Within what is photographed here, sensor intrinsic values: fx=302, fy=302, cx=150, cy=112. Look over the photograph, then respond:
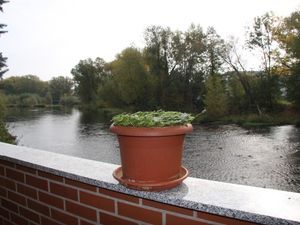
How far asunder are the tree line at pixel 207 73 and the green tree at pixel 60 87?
28606mm

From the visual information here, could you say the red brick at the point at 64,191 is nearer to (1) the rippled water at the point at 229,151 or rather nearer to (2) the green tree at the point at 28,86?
(1) the rippled water at the point at 229,151

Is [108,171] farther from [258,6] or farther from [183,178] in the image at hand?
[258,6]

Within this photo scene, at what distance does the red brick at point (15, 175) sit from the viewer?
156cm

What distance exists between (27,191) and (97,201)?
520 millimetres

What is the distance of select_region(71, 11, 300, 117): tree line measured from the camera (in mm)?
24109

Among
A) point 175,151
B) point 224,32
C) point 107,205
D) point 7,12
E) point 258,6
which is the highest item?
point 258,6

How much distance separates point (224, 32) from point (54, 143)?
706 inches

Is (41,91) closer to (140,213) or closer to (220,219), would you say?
(140,213)

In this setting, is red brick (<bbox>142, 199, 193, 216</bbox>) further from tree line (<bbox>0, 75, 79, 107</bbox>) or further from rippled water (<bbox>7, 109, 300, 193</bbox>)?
tree line (<bbox>0, 75, 79, 107</bbox>)

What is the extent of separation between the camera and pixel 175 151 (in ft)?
3.54

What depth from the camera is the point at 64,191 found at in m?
1.34

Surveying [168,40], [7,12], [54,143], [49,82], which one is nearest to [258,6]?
[168,40]

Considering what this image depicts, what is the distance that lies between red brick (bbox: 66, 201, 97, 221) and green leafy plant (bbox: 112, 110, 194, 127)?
1.29 ft

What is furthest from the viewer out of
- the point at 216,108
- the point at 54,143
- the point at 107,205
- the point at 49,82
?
the point at 49,82
